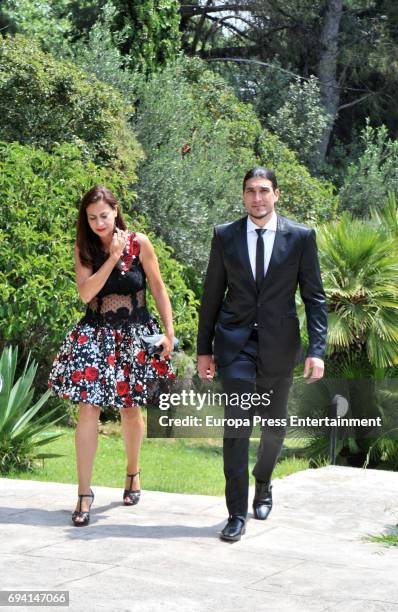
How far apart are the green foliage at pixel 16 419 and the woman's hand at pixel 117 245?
2114 mm

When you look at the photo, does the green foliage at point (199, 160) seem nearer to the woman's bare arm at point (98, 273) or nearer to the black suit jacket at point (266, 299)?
the woman's bare arm at point (98, 273)

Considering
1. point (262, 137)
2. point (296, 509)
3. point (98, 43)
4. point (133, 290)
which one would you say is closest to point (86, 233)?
point (133, 290)

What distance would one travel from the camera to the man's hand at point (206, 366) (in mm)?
5930

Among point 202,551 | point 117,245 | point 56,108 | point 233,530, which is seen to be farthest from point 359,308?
point 56,108

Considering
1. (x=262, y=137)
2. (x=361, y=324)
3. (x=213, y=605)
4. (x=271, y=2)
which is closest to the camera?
(x=213, y=605)

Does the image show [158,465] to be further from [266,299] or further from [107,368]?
[266,299]

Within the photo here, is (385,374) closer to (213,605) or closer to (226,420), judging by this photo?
(226,420)

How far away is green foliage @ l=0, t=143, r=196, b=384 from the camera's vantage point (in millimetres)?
9805

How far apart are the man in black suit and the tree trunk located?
18448mm

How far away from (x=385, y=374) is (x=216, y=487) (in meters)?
2.50

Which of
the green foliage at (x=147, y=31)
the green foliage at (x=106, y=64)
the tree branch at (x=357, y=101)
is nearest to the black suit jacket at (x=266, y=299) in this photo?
the green foliage at (x=106, y=64)

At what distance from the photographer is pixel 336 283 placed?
32.1 ft

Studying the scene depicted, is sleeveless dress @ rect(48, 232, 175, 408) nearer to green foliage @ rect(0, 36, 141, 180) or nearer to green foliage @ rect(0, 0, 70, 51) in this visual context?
green foliage @ rect(0, 36, 141, 180)

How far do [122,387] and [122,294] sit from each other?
51cm
